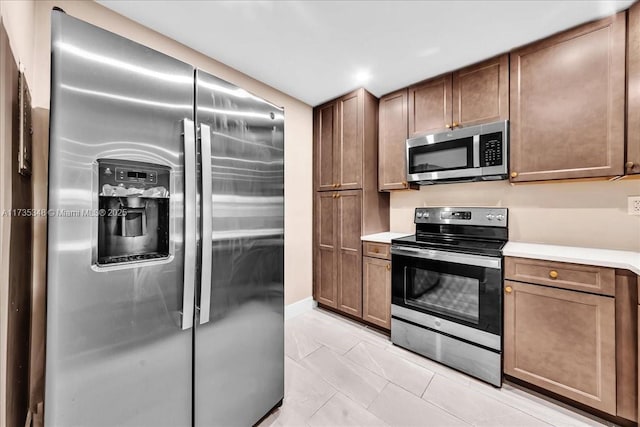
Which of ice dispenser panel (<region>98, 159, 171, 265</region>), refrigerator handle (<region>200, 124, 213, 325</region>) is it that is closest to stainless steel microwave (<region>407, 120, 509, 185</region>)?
refrigerator handle (<region>200, 124, 213, 325</region>)

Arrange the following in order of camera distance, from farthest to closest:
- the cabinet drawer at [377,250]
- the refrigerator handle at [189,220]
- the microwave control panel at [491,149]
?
the cabinet drawer at [377,250]
the microwave control panel at [491,149]
the refrigerator handle at [189,220]

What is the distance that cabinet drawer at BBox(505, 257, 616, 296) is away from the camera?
4.67ft

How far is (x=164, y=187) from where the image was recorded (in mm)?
1032

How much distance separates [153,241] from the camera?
1.06 m

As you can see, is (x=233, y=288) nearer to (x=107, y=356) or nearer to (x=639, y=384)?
(x=107, y=356)

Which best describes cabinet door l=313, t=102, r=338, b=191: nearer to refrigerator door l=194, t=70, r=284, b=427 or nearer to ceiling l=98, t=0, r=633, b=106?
ceiling l=98, t=0, r=633, b=106

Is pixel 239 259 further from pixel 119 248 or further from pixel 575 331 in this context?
pixel 575 331

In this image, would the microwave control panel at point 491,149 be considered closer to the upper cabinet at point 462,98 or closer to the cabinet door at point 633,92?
the upper cabinet at point 462,98

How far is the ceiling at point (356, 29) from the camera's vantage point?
61.0 inches

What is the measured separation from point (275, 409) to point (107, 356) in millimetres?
1064

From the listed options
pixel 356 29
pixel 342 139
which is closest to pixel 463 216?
pixel 342 139

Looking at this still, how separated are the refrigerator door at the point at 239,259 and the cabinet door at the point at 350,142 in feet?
4.16

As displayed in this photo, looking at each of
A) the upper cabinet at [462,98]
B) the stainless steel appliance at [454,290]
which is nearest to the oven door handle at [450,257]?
the stainless steel appliance at [454,290]

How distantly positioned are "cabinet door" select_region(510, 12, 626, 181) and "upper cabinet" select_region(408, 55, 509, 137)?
0.30ft
